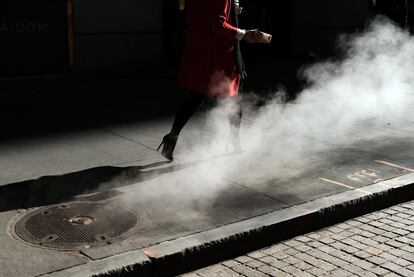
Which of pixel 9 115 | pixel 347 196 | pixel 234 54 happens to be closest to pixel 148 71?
pixel 9 115

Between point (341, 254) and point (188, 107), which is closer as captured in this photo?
point (341, 254)

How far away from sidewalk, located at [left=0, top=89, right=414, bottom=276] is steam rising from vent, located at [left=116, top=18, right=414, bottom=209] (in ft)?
0.09

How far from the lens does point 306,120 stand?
691 cm

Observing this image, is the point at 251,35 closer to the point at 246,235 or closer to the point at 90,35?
the point at 246,235

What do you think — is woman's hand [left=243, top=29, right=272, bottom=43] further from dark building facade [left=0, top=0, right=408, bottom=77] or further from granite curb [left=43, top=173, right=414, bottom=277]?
dark building facade [left=0, top=0, right=408, bottom=77]

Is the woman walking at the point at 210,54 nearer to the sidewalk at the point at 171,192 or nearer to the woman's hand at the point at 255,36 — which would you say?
the woman's hand at the point at 255,36

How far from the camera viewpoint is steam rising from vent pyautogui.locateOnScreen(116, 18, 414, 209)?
4.84 metres

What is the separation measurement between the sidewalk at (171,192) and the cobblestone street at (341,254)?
0.10 m

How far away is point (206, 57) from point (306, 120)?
2.41 m

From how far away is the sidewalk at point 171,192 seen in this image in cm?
347

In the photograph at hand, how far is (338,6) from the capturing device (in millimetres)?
12359

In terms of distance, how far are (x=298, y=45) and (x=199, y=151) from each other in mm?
7173

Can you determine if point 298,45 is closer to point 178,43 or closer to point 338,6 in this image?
point 338,6

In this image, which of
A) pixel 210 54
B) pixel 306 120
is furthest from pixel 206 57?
pixel 306 120
